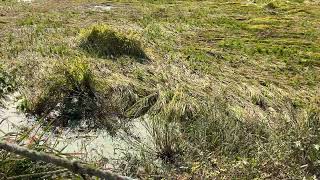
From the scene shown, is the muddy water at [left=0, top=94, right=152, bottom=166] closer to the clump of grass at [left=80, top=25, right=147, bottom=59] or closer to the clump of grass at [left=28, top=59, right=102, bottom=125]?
the clump of grass at [left=28, top=59, right=102, bottom=125]

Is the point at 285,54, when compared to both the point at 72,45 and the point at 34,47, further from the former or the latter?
the point at 34,47

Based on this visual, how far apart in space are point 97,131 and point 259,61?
3576 mm

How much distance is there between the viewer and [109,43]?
8469 mm

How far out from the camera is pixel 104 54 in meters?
8.23

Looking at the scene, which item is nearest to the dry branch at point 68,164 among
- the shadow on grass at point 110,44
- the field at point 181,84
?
the field at point 181,84

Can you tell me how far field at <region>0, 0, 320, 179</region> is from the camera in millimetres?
4773

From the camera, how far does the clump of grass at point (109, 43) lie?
8.29m

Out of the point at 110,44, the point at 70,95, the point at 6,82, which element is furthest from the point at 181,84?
the point at 6,82

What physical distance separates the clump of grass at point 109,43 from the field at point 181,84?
2 centimetres

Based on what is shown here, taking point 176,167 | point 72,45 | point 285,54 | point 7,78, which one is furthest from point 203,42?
point 176,167

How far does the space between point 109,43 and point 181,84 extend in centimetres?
204

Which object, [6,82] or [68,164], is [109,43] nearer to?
[6,82]

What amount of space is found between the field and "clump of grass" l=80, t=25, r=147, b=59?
2 centimetres

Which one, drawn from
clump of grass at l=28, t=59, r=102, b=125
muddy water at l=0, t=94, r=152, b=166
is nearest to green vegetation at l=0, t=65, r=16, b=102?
muddy water at l=0, t=94, r=152, b=166
